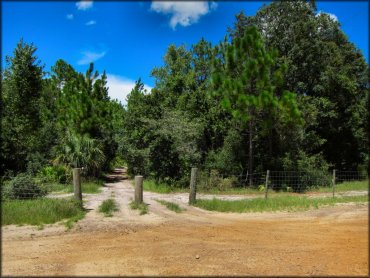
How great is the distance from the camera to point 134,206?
10203 millimetres

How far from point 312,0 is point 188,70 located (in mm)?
8630

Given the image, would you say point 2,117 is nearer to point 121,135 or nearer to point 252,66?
point 121,135

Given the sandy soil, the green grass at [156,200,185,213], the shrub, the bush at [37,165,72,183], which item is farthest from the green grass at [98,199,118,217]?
the bush at [37,165,72,183]

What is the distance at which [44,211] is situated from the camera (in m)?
7.89

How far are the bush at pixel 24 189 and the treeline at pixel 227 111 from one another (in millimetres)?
6555

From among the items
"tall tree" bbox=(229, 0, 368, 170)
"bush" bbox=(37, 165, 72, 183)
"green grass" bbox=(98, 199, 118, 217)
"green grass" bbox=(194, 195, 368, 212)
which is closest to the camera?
"green grass" bbox=(98, 199, 118, 217)

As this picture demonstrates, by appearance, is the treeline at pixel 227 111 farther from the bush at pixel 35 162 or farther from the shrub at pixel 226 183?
the shrub at pixel 226 183

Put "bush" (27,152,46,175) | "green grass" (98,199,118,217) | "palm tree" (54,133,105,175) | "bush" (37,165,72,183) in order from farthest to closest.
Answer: "bush" (27,152,46,175) < "palm tree" (54,133,105,175) < "bush" (37,165,72,183) < "green grass" (98,199,118,217)

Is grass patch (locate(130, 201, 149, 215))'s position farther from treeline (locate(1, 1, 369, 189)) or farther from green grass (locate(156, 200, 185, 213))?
treeline (locate(1, 1, 369, 189))

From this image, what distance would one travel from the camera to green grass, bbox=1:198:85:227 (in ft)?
23.7

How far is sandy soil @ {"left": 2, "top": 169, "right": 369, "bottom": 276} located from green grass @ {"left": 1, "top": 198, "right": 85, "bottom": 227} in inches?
10.5

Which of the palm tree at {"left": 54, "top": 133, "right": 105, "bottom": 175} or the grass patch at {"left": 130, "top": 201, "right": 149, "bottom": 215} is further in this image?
the palm tree at {"left": 54, "top": 133, "right": 105, "bottom": 175}

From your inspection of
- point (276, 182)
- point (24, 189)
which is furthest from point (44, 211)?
point (276, 182)

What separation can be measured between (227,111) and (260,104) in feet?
13.0
